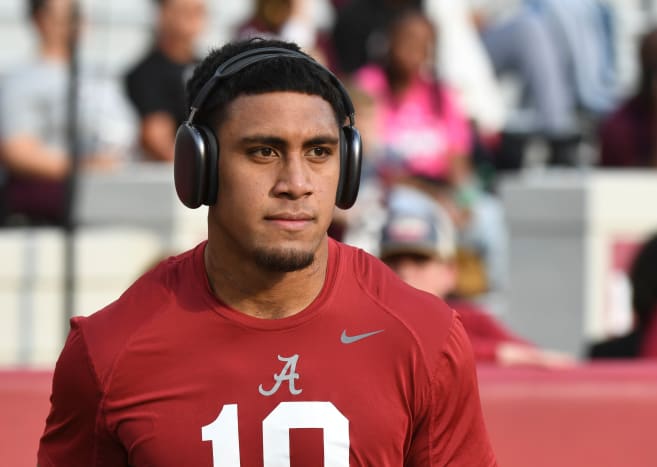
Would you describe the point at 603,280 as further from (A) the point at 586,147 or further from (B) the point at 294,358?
(B) the point at 294,358

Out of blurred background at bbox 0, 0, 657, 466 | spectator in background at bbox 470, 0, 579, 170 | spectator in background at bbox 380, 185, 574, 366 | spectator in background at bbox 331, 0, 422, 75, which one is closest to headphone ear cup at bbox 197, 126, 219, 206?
spectator in background at bbox 380, 185, 574, 366

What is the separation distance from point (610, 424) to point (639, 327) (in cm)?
125

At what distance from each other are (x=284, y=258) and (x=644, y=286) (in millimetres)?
2922

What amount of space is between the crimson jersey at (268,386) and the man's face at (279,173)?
0.16m

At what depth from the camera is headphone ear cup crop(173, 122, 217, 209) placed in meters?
2.73

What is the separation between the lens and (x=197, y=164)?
2.73m

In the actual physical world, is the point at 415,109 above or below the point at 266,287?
above

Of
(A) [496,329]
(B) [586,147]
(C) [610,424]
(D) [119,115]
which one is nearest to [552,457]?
(C) [610,424]

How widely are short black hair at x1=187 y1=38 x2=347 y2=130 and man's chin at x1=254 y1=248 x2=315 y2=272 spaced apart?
0.26 meters

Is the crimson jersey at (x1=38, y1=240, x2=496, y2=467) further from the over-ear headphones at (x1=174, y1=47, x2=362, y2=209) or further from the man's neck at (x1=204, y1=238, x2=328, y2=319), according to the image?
the over-ear headphones at (x1=174, y1=47, x2=362, y2=209)

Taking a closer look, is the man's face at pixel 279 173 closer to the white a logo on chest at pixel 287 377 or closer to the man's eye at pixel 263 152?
the man's eye at pixel 263 152

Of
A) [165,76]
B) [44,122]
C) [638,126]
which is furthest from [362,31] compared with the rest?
[44,122]

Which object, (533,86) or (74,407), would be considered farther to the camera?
(533,86)

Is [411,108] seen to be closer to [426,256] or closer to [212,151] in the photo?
[426,256]
